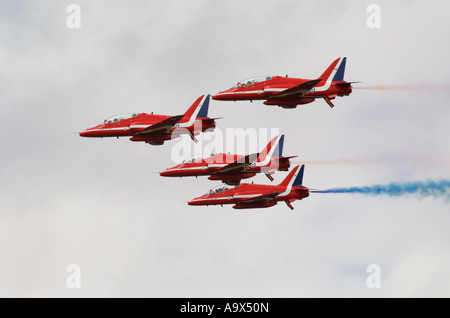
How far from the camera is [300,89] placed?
408 feet

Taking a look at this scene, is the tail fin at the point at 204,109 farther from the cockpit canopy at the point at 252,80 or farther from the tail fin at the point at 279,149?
the tail fin at the point at 279,149

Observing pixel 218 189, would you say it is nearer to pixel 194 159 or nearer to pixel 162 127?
pixel 194 159

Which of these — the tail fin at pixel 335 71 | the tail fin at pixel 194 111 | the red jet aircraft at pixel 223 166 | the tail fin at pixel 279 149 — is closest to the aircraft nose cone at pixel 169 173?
the red jet aircraft at pixel 223 166

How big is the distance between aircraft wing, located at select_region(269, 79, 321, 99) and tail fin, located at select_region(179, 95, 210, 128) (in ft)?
21.7

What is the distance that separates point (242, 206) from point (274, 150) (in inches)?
236

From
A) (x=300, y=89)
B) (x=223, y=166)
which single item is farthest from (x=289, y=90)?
(x=223, y=166)

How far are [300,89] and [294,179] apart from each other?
8.42 metres

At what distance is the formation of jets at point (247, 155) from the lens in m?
125

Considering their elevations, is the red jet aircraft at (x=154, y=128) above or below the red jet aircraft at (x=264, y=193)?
above

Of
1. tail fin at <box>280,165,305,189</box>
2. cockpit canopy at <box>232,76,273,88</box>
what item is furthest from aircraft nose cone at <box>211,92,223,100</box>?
tail fin at <box>280,165,305,189</box>

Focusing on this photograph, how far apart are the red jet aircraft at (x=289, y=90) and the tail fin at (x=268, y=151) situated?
350 centimetres
